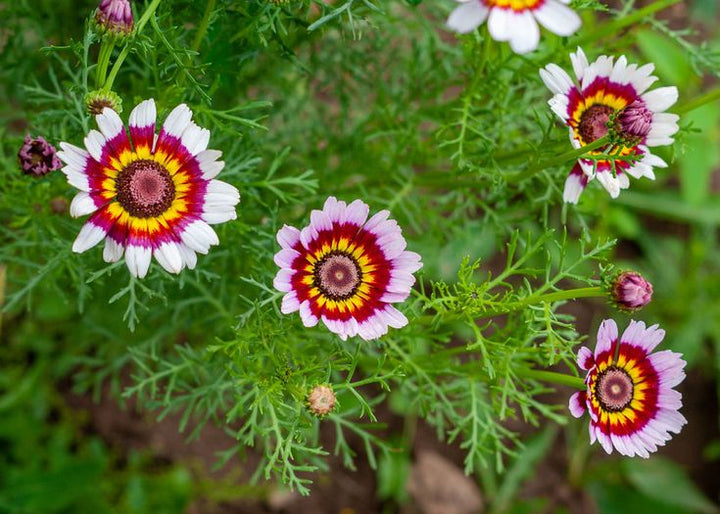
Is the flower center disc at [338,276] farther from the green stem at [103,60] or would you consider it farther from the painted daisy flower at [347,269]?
the green stem at [103,60]

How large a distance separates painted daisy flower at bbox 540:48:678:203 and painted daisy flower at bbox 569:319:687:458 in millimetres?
226

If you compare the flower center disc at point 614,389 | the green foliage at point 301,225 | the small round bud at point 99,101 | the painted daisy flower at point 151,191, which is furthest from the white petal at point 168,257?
the flower center disc at point 614,389

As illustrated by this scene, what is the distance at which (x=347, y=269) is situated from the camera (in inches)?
50.3

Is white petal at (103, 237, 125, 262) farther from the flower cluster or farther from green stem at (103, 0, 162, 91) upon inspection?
green stem at (103, 0, 162, 91)

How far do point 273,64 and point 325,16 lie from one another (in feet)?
2.11

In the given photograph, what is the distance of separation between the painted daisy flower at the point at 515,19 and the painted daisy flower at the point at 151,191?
400mm

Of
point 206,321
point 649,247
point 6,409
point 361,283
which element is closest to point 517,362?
point 361,283

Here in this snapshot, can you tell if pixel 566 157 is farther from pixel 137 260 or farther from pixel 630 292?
pixel 137 260

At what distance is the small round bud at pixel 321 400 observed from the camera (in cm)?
116

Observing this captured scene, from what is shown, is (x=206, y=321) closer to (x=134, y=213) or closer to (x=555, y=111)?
(x=134, y=213)

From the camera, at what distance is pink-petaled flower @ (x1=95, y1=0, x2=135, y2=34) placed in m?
1.10

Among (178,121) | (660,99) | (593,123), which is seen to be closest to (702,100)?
(660,99)

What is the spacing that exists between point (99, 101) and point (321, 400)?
0.53 metres

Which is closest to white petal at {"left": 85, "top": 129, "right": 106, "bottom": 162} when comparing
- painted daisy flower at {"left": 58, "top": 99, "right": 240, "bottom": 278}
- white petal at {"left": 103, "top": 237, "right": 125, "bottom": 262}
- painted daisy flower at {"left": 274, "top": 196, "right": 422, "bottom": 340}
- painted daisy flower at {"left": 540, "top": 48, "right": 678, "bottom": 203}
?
painted daisy flower at {"left": 58, "top": 99, "right": 240, "bottom": 278}
